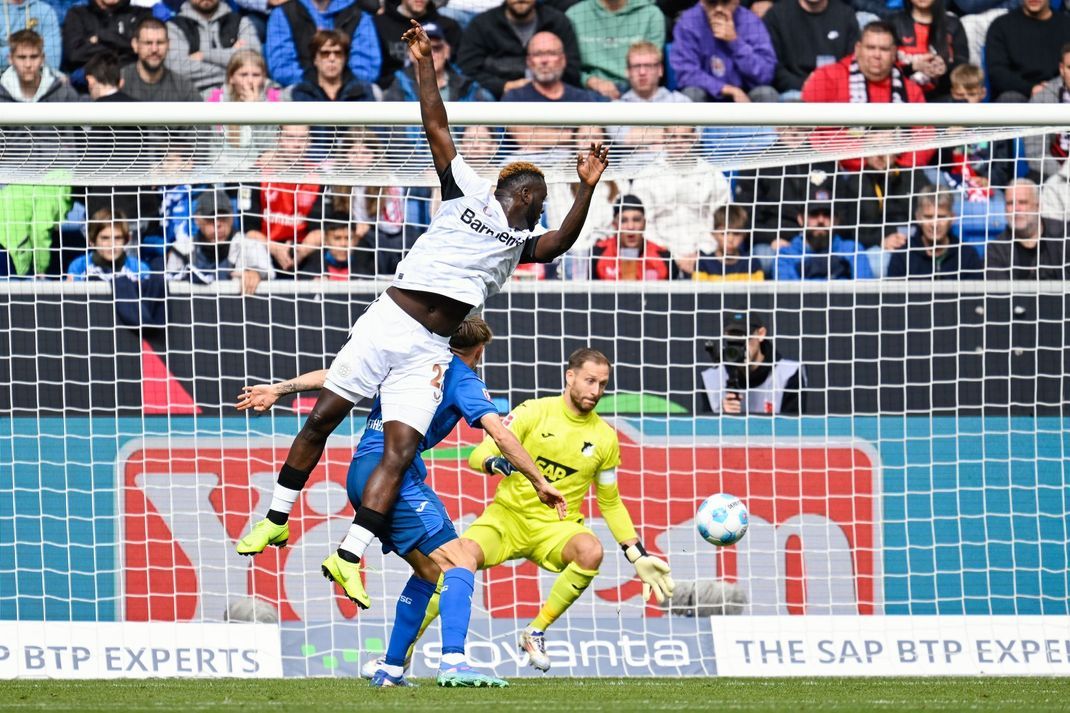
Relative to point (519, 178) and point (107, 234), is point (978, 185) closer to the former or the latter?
point (519, 178)

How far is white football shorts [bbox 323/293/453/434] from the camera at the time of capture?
21.5 feet

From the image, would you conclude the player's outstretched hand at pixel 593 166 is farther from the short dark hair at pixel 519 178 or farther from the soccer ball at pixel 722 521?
the soccer ball at pixel 722 521

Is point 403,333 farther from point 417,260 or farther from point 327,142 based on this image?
point 327,142

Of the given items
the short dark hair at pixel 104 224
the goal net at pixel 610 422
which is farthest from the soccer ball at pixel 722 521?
the short dark hair at pixel 104 224

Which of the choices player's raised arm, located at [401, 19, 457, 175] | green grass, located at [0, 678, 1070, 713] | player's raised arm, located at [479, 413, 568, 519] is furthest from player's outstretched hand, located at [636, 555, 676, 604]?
player's raised arm, located at [401, 19, 457, 175]

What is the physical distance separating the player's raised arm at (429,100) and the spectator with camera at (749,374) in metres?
3.92

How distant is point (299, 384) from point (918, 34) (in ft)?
24.7

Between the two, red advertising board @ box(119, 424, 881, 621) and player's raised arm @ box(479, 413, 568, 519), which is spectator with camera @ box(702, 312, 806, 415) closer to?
red advertising board @ box(119, 424, 881, 621)

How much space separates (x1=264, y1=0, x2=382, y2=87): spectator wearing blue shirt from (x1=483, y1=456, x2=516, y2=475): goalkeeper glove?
5306 millimetres

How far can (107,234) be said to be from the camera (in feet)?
33.4

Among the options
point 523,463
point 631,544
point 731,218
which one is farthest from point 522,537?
point 731,218

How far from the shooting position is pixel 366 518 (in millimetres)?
6418

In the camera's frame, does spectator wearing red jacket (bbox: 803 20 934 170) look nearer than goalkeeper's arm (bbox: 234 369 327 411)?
No

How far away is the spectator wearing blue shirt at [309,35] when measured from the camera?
11.9m
